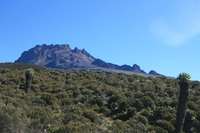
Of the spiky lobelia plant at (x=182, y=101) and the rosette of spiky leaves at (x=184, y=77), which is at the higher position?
the rosette of spiky leaves at (x=184, y=77)

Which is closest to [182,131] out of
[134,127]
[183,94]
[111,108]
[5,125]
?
[183,94]

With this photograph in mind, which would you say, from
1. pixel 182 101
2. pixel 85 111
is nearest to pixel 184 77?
pixel 182 101

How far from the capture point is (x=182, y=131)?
17.0 metres

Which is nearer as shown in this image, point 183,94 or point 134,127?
point 134,127

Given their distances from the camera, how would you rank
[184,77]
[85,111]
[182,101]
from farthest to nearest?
[184,77]
[85,111]
[182,101]

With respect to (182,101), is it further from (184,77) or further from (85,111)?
(85,111)

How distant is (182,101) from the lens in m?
17.8

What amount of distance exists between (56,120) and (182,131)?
1069 centimetres

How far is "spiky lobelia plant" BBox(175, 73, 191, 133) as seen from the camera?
17.0 m

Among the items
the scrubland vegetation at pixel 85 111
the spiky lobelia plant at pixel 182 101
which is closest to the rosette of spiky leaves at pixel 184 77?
the spiky lobelia plant at pixel 182 101

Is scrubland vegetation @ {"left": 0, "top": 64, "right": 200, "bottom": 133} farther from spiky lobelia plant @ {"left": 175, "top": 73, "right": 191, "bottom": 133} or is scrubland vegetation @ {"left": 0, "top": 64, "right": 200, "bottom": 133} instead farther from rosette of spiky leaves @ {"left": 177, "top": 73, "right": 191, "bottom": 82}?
rosette of spiky leaves @ {"left": 177, "top": 73, "right": 191, "bottom": 82}

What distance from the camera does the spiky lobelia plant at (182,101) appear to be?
17.0 m

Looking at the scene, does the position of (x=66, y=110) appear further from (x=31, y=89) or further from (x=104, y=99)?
(x=31, y=89)

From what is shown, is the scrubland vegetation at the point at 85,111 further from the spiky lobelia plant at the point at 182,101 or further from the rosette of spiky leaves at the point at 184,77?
the rosette of spiky leaves at the point at 184,77
